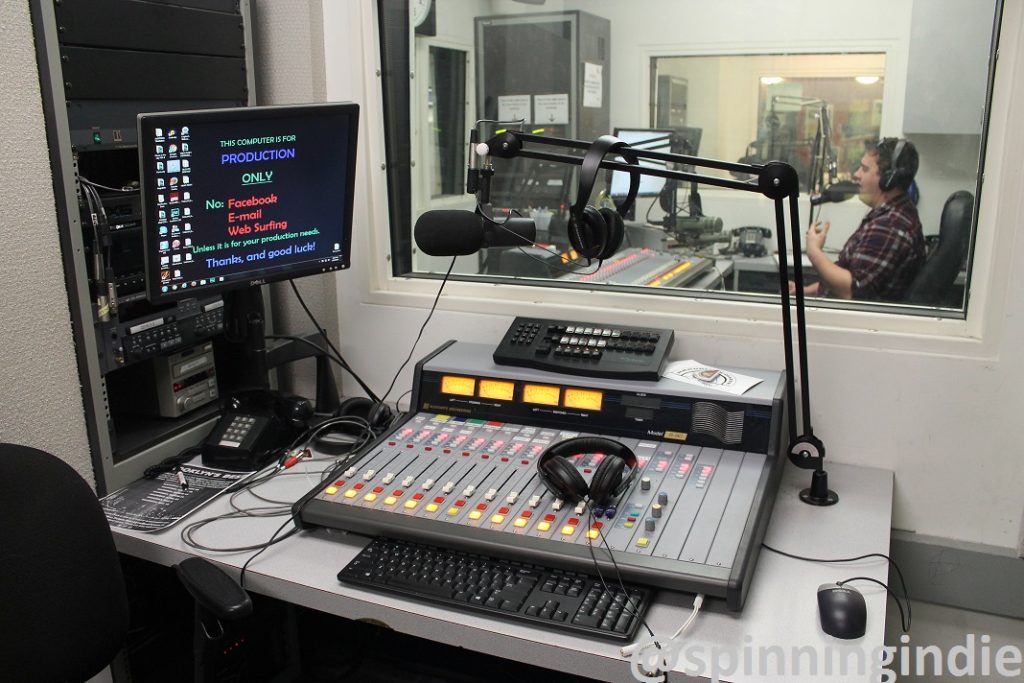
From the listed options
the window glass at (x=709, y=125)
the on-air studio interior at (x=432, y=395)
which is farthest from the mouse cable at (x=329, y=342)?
the window glass at (x=709, y=125)

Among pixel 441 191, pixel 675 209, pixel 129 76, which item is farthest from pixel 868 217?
pixel 129 76

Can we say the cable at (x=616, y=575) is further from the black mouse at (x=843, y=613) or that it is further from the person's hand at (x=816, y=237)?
the person's hand at (x=816, y=237)

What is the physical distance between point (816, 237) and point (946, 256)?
0.97m

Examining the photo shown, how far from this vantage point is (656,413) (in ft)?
5.16

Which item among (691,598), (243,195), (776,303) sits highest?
(243,195)

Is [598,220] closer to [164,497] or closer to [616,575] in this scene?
[616,575]

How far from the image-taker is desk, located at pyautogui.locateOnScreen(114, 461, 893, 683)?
1.10m

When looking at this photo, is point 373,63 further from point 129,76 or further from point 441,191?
point 129,76

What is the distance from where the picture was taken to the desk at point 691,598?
110 cm

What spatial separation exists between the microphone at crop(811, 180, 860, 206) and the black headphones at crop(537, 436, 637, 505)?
7.61 ft

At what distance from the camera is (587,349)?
66.2 inches

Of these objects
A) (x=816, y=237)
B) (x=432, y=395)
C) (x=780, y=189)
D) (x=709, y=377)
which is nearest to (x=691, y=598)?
(x=709, y=377)

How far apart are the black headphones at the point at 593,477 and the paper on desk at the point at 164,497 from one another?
2.18 feet

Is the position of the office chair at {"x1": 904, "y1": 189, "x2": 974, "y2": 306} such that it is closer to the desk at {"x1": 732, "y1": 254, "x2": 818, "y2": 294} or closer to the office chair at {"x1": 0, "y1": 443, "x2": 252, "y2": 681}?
the desk at {"x1": 732, "y1": 254, "x2": 818, "y2": 294}
